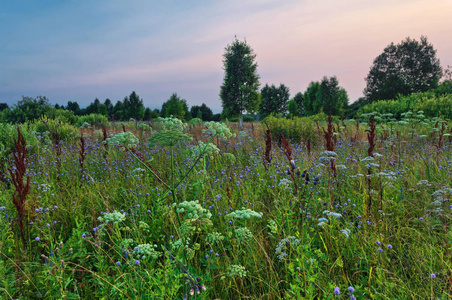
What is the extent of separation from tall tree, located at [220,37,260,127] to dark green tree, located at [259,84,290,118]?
927 inches

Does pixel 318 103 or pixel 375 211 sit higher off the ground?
pixel 318 103

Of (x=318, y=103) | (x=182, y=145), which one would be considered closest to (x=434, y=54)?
(x=318, y=103)

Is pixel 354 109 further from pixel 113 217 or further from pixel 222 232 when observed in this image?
pixel 113 217

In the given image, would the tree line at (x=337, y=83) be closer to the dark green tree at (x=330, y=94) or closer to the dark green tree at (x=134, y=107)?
the dark green tree at (x=330, y=94)

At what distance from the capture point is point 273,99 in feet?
173

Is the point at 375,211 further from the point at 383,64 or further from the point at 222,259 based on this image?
the point at 383,64

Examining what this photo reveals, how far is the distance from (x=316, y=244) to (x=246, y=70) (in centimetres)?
2681

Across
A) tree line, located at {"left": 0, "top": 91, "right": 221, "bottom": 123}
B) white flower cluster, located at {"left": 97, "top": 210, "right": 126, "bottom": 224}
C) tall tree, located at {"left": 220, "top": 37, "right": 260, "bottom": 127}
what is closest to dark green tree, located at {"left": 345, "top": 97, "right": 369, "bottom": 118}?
tall tree, located at {"left": 220, "top": 37, "right": 260, "bottom": 127}

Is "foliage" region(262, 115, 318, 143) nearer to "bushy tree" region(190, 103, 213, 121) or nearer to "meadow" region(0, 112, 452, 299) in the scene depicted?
"meadow" region(0, 112, 452, 299)

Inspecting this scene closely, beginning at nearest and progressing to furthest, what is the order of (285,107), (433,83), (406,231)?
1. (406,231)
2. (433,83)
3. (285,107)

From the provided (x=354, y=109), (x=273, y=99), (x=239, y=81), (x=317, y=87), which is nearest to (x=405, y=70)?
(x=354, y=109)

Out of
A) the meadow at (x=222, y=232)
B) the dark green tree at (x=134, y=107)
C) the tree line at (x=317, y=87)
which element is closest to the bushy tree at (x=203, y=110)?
the tree line at (x=317, y=87)

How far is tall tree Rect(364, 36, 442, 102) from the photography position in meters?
41.5

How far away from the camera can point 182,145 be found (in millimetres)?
7625
